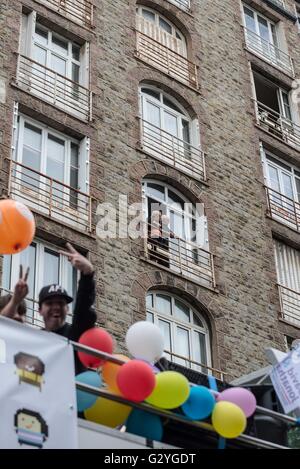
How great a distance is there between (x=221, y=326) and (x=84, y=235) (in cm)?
342

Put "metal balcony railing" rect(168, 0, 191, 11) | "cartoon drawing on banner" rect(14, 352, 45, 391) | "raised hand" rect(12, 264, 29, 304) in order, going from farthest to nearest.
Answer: "metal balcony railing" rect(168, 0, 191, 11) → "raised hand" rect(12, 264, 29, 304) → "cartoon drawing on banner" rect(14, 352, 45, 391)

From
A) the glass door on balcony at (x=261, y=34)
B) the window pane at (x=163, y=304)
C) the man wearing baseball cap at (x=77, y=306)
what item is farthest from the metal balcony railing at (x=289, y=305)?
the man wearing baseball cap at (x=77, y=306)

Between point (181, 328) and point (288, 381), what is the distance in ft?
27.6

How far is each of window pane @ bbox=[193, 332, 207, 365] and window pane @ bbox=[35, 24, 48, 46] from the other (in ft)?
23.4

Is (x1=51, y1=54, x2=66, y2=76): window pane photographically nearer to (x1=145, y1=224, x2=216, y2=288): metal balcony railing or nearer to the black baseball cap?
(x1=145, y1=224, x2=216, y2=288): metal balcony railing

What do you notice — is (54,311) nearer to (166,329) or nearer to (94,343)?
(94,343)

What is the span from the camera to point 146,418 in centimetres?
822

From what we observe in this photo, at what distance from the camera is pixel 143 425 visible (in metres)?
8.18

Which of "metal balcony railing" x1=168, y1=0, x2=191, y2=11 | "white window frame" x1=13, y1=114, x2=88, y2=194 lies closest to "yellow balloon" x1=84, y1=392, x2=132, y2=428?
"white window frame" x1=13, y1=114, x2=88, y2=194

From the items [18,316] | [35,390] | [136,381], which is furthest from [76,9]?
[35,390]

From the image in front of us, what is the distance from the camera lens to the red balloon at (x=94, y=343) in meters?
8.32

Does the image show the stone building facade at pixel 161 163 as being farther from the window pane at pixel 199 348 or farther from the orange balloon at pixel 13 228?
the orange balloon at pixel 13 228

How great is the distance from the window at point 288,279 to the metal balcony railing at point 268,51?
6704 mm

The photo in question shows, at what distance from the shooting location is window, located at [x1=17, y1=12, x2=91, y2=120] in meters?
18.5
